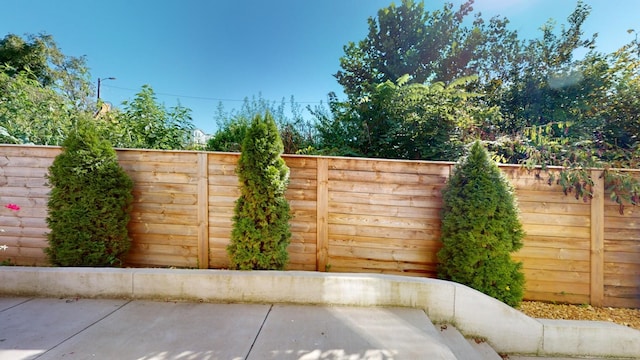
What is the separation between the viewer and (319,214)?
116 inches

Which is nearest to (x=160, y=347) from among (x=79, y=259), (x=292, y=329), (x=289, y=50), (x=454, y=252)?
(x=292, y=329)

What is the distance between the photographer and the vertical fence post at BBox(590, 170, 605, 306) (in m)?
2.74

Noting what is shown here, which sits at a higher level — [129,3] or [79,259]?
[129,3]

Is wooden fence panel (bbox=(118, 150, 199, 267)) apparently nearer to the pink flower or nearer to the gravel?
the pink flower

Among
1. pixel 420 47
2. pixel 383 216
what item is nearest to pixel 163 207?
pixel 383 216

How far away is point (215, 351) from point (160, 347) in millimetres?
412

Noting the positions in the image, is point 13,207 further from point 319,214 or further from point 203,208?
point 319,214

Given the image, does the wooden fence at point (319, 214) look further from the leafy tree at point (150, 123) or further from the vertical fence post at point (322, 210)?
the leafy tree at point (150, 123)

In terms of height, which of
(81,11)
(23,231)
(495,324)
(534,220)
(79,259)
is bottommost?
(495,324)

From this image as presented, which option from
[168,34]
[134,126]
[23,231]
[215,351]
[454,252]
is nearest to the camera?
[215,351]

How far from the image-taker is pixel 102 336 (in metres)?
1.86

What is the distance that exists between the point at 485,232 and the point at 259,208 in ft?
7.68

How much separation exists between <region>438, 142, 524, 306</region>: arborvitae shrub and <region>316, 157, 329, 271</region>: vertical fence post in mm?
1368

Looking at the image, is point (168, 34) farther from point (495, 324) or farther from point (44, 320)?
point (495, 324)
